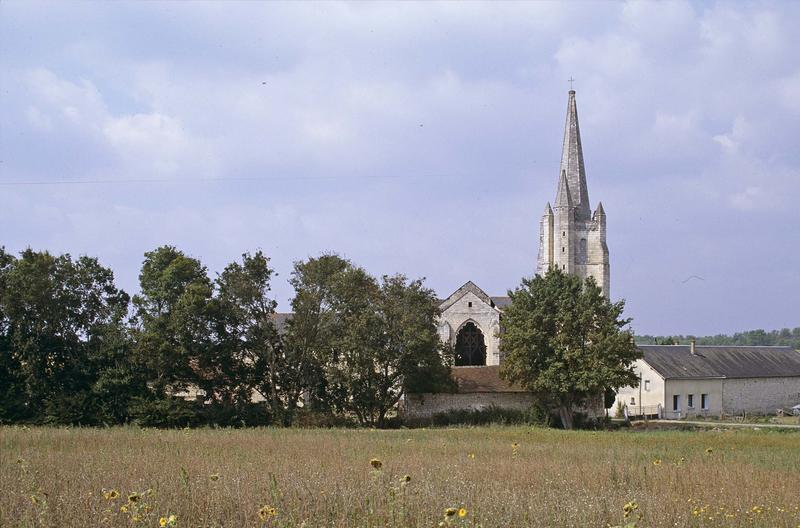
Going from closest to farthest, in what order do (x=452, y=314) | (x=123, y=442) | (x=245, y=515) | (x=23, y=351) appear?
(x=245, y=515)
(x=123, y=442)
(x=23, y=351)
(x=452, y=314)

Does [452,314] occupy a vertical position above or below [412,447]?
above

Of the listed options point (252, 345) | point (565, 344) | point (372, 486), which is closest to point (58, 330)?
point (252, 345)

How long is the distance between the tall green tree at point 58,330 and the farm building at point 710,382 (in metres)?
35.2

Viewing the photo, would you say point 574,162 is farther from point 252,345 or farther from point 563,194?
point 252,345

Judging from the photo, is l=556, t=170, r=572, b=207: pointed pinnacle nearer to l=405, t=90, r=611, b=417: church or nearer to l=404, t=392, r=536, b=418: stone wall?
l=405, t=90, r=611, b=417: church

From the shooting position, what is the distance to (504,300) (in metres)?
72.1

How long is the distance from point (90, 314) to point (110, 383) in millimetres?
3516

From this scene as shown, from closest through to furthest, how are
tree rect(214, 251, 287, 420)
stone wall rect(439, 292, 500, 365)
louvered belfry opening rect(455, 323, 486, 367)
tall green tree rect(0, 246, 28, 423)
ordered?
tall green tree rect(0, 246, 28, 423), tree rect(214, 251, 287, 420), stone wall rect(439, 292, 500, 365), louvered belfry opening rect(455, 323, 486, 367)

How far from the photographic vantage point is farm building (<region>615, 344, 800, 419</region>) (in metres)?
55.1

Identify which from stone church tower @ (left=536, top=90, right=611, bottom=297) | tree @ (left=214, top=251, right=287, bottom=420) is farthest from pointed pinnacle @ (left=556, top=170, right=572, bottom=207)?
tree @ (left=214, top=251, right=287, bottom=420)

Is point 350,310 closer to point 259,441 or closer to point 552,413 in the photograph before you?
point 552,413

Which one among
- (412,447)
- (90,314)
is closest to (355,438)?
(412,447)

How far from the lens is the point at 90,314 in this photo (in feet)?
119

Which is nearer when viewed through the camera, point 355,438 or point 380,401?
point 355,438
